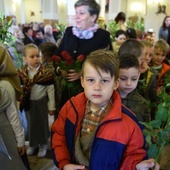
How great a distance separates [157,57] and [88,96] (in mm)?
1610

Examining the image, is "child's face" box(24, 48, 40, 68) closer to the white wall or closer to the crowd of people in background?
the crowd of people in background

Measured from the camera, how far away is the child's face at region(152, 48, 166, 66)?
2463 millimetres

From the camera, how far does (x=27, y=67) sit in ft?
7.41

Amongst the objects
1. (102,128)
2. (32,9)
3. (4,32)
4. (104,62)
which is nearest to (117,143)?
(102,128)

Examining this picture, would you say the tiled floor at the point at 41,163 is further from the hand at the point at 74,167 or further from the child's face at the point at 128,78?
the child's face at the point at 128,78

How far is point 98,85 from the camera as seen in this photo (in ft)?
3.61

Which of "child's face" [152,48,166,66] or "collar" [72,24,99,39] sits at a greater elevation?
"collar" [72,24,99,39]

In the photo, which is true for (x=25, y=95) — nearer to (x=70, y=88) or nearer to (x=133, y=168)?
(x=70, y=88)

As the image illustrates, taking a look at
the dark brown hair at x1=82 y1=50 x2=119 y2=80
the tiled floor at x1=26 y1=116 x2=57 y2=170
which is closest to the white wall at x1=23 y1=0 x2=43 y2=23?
the tiled floor at x1=26 y1=116 x2=57 y2=170

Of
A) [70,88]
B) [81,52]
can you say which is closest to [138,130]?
[70,88]

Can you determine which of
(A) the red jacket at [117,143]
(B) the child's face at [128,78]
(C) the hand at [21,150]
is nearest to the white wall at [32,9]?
(C) the hand at [21,150]

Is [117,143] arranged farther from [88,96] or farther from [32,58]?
[32,58]

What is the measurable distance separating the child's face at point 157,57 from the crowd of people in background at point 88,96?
0.01 m

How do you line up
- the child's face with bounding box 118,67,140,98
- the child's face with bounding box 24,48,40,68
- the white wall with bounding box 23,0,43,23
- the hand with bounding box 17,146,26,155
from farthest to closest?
the white wall with bounding box 23,0,43,23, the child's face with bounding box 24,48,40,68, the hand with bounding box 17,146,26,155, the child's face with bounding box 118,67,140,98
